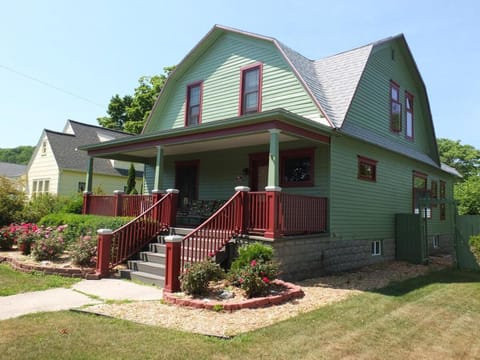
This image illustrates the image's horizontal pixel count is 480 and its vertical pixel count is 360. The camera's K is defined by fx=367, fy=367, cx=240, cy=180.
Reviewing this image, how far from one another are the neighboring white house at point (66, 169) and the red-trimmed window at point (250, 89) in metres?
12.4

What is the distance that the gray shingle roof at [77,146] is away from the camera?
22.9 meters

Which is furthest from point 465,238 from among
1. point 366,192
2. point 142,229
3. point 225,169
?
point 142,229

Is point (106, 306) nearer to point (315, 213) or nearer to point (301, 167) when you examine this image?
point (315, 213)

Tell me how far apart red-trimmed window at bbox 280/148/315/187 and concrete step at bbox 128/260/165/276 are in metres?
4.55

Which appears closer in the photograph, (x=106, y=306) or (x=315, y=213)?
(x=106, y=306)

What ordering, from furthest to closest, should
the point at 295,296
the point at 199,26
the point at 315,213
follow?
the point at 199,26 < the point at 315,213 < the point at 295,296

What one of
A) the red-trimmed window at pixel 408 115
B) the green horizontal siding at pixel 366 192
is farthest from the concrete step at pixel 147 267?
the red-trimmed window at pixel 408 115

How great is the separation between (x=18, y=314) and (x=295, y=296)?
4.50 metres

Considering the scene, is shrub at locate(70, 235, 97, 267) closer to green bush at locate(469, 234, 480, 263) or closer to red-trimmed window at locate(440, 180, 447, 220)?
green bush at locate(469, 234, 480, 263)

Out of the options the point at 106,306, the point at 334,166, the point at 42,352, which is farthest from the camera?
the point at 334,166

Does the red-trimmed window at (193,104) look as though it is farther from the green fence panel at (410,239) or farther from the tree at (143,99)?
the tree at (143,99)

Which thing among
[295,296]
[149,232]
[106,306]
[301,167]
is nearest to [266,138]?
[301,167]

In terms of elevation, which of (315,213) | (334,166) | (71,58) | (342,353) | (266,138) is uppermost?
(71,58)

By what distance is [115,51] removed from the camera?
14.7m
